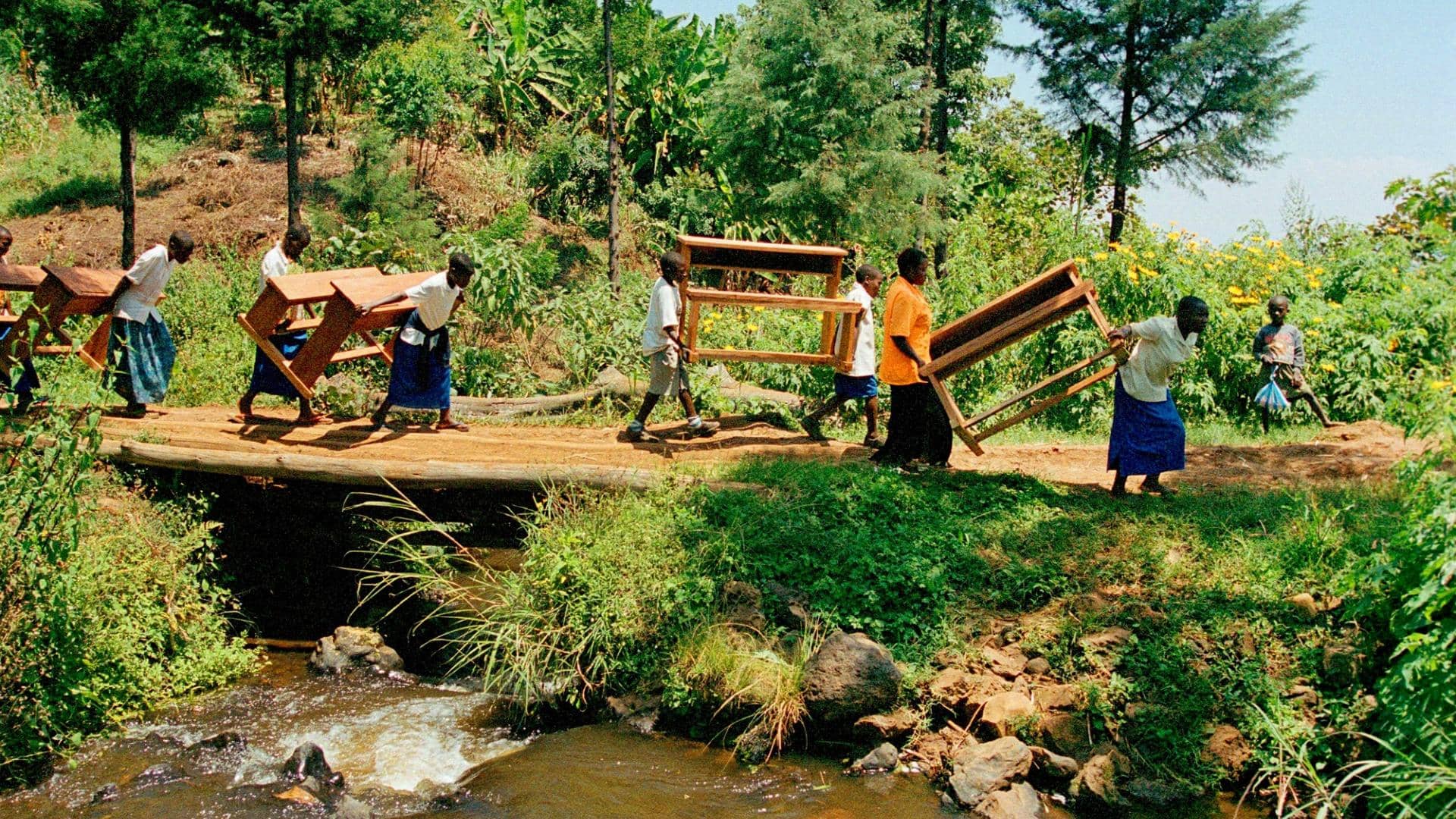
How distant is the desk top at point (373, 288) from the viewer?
8.69 m

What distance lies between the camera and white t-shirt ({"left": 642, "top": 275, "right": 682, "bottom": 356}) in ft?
29.0

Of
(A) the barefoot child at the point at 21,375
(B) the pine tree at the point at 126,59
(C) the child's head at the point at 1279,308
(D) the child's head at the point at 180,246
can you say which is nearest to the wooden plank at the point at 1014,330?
(C) the child's head at the point at 1279,308

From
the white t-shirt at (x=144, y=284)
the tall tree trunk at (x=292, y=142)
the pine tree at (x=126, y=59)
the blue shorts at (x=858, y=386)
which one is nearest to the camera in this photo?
the white t-shirt at (x=144, y=284)

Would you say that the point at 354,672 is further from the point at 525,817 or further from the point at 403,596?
the point at 525,817

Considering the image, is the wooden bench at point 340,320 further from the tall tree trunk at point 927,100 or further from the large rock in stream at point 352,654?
the tall tree trunk at point 927,100

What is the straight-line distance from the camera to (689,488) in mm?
8055

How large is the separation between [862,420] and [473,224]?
8.28 metres

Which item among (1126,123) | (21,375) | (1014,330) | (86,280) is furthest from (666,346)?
(1126,123)

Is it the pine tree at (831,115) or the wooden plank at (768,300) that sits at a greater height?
the pine tree at (831,115)

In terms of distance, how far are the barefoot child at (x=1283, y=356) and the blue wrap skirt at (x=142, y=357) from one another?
977 cm

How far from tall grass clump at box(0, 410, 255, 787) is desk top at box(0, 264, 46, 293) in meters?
1.79

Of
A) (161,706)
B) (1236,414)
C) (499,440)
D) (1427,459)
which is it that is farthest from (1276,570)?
(161,706)

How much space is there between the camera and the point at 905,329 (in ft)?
27.2

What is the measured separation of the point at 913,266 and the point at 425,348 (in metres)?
3.95
